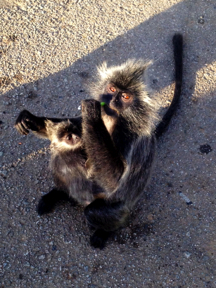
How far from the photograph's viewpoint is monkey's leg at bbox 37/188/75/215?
3.61 metres

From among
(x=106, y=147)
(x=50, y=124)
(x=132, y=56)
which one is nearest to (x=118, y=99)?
(x=106, y=147)

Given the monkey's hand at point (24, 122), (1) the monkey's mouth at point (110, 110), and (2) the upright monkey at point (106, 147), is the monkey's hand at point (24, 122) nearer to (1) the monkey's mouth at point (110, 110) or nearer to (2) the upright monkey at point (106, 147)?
(2) the upright monkey at point (106, 147)

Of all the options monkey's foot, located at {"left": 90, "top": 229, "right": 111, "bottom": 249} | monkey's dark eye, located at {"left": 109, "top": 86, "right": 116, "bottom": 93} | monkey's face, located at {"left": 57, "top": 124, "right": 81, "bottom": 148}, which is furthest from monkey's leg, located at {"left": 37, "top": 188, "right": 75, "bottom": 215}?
monkey's dark eye, located at {"left": 109, "top": 86, "right": 116, "bottom": 93}

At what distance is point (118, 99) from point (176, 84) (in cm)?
213

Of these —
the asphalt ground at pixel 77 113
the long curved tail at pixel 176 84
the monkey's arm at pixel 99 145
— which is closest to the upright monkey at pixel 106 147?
the monkey's arm at pixel 99 145

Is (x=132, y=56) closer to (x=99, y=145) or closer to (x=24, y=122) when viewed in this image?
(x=24, y=122)

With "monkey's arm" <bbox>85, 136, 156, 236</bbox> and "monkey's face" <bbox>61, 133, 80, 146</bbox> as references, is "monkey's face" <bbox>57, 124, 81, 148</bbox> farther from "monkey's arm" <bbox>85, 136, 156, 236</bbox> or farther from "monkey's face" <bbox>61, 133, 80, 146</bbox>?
"monkey's arm" <bbox>85, 136, 156, 236</bbox>

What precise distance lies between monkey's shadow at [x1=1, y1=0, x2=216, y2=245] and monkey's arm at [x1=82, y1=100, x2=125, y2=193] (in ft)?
5.41

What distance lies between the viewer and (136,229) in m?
3.67

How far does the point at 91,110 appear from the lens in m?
2.62

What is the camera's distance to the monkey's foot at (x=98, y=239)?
345 cm

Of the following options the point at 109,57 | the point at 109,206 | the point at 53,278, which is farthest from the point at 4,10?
the point at 53,278

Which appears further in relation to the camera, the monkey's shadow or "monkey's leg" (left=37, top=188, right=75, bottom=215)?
the monkey's shadow

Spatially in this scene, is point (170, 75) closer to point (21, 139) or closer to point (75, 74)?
point (75, 74)
